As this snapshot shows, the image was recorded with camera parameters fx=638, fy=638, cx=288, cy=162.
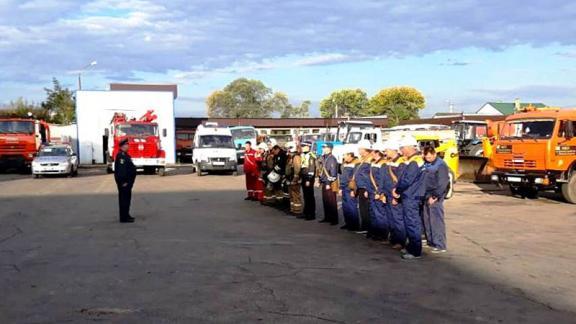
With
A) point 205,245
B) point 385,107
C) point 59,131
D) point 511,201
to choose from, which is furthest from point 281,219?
point 385,107

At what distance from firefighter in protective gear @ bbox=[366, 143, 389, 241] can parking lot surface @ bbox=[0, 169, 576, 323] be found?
16.2 inches

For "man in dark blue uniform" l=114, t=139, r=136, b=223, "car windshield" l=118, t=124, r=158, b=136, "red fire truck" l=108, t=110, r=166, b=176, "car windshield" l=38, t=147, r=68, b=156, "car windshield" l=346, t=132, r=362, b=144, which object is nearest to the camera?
"man in dark blue uniform" l=114, t=139, r=136, b=223

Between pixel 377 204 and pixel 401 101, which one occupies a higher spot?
pixel 401 101

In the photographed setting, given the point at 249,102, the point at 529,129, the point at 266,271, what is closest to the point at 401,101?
the point at 249,102

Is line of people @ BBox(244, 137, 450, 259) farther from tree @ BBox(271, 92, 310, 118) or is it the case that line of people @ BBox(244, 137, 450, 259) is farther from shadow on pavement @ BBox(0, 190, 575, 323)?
tree @ BBox(271, 92, 310, 118)

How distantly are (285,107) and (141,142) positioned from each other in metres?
89.7

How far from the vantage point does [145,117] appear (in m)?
32.5

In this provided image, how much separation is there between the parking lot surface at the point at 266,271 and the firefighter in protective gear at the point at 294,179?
1.39ft

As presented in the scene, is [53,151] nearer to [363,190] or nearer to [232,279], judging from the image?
[363,190]

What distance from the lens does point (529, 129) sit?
1941 cm

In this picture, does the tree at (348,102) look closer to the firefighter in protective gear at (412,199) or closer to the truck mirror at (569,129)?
the truck mirror at (569,129)

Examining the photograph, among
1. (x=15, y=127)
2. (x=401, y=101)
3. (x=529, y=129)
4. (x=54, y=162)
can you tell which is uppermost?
(x=401, y=101)

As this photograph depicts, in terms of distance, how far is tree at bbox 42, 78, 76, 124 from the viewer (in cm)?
6806

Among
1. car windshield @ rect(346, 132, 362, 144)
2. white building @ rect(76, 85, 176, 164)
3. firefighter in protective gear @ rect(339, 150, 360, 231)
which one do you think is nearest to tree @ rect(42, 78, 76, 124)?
white building @ rect(76, 85, 176, 164)
